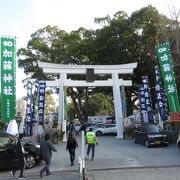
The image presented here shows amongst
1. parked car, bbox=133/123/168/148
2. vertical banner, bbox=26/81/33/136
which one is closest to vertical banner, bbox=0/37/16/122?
vertical banner, bbox=26/81/33/136

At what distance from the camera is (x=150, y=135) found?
22.5m

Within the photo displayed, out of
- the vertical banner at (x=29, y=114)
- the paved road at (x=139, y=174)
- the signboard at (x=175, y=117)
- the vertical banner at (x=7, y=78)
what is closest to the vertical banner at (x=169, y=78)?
the signboard at (x=175, y=117)

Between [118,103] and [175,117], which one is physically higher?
[118,103]

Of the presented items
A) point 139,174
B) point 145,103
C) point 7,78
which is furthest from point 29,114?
point 139,174

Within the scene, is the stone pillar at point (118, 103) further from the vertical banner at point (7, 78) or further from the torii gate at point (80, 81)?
the vertical banner at point (7, 78)

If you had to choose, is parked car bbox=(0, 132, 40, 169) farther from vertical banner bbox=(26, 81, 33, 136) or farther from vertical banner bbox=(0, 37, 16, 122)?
vertical banner bbox=(26, 81, 33, 136)

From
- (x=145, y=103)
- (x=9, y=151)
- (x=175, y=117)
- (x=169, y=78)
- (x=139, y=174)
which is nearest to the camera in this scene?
(x=139, y=174)

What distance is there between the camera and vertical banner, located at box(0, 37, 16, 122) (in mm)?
18969

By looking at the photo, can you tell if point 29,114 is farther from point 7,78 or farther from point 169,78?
point 169,78

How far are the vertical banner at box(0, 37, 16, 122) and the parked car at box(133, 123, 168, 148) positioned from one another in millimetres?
9087

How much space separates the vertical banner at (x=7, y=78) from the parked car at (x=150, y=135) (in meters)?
9.09

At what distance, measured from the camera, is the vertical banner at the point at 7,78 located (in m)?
19.0

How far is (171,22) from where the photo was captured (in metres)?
26.4

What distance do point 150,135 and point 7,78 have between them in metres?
10.0
